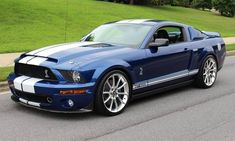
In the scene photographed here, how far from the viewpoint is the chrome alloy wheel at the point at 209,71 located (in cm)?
881

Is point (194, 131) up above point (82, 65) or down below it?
below

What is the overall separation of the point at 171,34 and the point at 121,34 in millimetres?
1215

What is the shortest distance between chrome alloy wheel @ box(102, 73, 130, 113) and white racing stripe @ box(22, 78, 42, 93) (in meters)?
1.02

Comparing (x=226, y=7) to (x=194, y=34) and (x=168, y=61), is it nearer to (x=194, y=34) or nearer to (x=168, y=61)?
(x=194, y=34)

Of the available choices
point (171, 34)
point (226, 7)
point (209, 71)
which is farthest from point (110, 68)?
point (226, 7)

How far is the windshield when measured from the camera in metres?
7.40

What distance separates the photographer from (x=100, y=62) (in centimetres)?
638

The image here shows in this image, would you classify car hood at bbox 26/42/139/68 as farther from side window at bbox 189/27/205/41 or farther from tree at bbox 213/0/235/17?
tree at bbox 213/0/235/17

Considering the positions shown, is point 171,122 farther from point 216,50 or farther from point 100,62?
point 216,50

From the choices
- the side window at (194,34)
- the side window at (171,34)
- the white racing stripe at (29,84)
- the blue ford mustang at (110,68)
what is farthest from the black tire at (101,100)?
the side window at (194,34)

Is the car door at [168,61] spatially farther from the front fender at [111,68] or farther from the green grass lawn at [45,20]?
the green grass lawn at [45,20]

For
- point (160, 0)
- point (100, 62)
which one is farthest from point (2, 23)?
point (160, 0)

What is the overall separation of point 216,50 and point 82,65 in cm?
387

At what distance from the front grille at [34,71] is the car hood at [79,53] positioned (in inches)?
6.6
